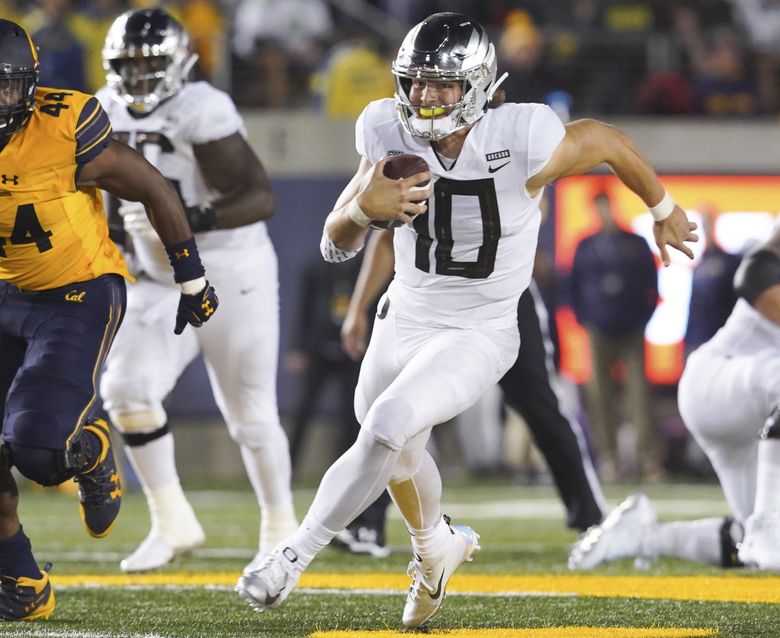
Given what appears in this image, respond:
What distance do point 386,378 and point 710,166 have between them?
7113 mm

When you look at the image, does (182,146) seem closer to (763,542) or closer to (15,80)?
(15,80)

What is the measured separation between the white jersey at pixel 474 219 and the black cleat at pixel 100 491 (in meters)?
0.85

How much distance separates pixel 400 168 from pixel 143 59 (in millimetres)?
1649

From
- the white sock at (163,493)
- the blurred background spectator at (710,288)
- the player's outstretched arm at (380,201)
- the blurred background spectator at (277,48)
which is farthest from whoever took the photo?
the blurred background spectator at (277,48)

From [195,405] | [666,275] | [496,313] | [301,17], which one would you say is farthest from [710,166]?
[496,313]

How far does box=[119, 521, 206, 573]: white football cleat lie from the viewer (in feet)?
16.1

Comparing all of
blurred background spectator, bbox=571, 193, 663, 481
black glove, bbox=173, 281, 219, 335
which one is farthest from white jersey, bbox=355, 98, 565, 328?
blurred background spectator, bbox=571, 193, 663, 481

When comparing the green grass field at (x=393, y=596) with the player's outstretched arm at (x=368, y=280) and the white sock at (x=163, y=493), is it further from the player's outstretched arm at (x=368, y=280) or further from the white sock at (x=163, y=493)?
the player's outstretched arm at (x=368, y=280)

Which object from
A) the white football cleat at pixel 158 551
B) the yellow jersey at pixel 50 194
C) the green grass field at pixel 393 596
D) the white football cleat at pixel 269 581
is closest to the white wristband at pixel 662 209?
the green grass field at pixel 393 596

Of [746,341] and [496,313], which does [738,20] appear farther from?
[496,313]

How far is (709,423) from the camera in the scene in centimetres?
488

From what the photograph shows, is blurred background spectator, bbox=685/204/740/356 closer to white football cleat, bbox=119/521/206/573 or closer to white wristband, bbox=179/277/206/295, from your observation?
white football cleat, bbox=119/521/206/573

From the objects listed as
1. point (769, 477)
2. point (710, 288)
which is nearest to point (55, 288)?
point (769, 477)

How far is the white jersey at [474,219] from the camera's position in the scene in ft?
12.2
